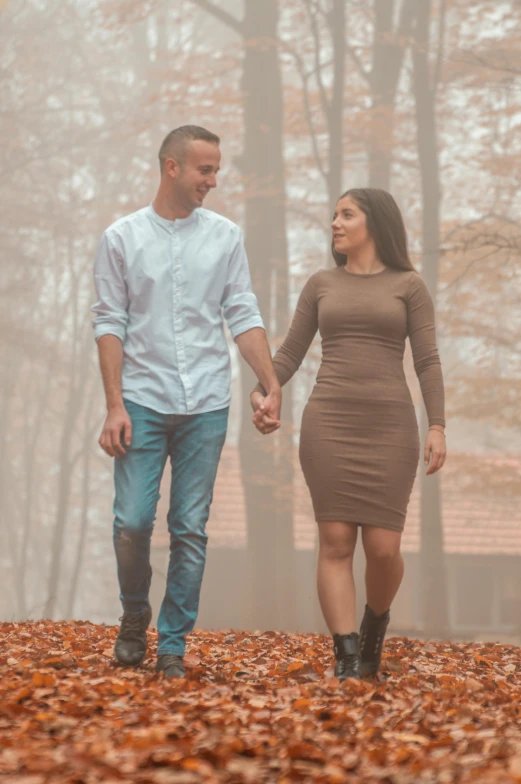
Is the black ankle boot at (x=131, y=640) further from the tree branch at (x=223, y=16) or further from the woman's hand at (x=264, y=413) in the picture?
the tree branch at (x=223, y=16)

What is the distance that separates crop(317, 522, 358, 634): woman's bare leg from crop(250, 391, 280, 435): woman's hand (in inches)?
21.5

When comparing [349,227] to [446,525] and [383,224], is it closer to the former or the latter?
[383,224]

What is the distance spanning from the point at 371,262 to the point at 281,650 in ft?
8.64

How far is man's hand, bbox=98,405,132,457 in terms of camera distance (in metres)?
4.93

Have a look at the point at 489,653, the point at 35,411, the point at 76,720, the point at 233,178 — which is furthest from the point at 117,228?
the point at 35,411

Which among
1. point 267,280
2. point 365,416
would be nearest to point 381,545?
point 365,416

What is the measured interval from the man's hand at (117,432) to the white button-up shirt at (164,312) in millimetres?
123

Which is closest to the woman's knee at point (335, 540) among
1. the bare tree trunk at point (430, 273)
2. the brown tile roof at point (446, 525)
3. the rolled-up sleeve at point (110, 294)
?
the rolled-up sleeve at point (110, 294)

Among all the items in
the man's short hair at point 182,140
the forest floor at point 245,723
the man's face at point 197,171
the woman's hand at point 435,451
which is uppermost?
the man's short hair at point 182,140

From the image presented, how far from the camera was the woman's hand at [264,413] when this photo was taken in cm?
529

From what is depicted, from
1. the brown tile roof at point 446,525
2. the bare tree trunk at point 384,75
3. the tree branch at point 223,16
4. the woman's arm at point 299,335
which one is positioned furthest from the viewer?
the brown tile roof at point 446,525

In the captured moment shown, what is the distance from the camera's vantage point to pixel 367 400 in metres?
5.24

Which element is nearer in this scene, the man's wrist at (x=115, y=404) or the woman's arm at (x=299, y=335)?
the man's wrist at (x=115, y=404)

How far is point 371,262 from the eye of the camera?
5.51 metres
